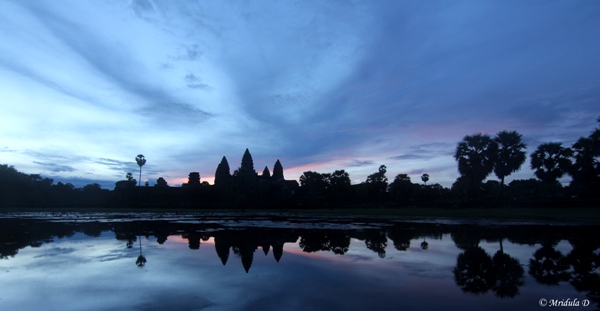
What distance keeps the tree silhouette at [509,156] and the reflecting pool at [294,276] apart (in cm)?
4296

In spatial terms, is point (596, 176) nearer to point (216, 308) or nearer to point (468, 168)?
point (468, 168)

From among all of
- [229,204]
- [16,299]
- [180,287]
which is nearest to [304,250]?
[180,287]

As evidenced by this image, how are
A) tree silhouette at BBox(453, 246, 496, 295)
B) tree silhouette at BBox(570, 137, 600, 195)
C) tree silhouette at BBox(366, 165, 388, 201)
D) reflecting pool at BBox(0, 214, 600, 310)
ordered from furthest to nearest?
tree silhouette at BBox(366, 165, 388, 201) < tree silhouette at BBox(570, 137, 600, 195) < tree silhouette at BBox(453, 246, 496, 295) < reflecting pool at BBox(0, 214, 600, 310)

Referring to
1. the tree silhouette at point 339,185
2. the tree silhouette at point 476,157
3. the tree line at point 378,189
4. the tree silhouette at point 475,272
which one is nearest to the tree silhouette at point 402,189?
the tree line at point 378,189

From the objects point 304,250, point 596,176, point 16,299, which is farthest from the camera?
point 596,176

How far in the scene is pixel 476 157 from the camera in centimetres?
5553

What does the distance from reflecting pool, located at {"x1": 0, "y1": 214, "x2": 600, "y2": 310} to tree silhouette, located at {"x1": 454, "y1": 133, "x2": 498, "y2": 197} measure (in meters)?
42.2

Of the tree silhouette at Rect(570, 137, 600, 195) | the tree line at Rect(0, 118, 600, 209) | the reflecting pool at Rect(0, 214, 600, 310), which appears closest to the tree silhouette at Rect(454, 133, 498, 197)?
the tree line at Rect(0, 118, 600, 209)

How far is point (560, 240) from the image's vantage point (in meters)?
17.0

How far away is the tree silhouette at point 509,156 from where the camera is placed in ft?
178

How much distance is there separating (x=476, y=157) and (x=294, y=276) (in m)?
54.0

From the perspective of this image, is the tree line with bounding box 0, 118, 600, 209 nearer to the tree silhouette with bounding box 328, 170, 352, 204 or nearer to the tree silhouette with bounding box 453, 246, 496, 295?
the tree silhouette with bounding box 328, 170, 352, 204

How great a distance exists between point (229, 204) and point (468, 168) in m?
52.3

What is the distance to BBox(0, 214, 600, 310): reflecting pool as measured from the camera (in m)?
7.10
